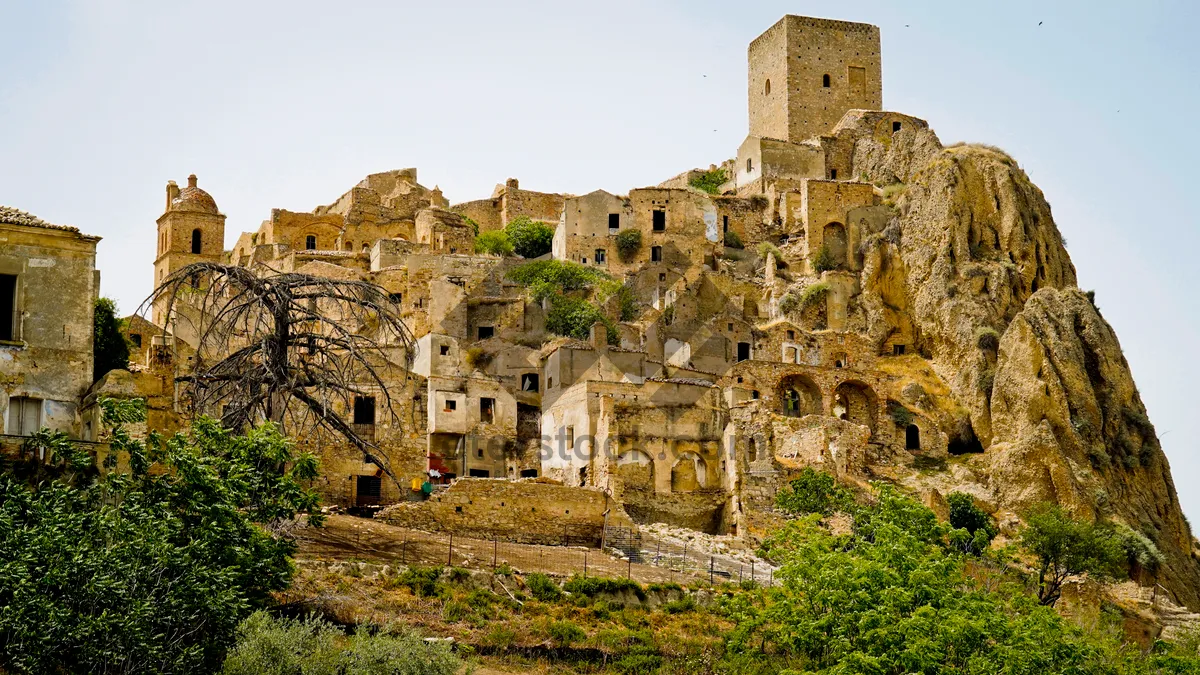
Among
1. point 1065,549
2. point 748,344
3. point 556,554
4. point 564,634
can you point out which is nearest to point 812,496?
point 1065,549

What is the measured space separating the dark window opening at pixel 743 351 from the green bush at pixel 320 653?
36.0 metres

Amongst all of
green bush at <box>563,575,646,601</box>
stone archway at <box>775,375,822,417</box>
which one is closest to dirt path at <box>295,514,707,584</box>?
green bush at <box>563,575,646,601</box>

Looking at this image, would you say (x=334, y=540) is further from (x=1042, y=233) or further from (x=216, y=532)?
(x=1042, y=233)

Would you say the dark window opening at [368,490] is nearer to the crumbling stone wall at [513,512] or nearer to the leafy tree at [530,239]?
the crumbling stone wall at [513,512]

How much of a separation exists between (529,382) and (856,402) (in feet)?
41.2

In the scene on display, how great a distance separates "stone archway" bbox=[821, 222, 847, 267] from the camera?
2908 inches

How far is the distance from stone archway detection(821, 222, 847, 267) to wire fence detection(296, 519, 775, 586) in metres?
30.0

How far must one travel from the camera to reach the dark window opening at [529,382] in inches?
2315

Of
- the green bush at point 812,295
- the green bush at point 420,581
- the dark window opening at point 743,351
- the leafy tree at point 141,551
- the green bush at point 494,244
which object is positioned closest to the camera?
the leafy tree at point 141,551

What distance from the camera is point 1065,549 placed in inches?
2104

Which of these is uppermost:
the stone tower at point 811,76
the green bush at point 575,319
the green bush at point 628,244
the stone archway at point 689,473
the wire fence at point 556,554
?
the stone tower at point 811,76

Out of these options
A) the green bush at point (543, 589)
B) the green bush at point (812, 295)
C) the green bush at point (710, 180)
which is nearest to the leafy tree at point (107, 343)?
the green bush at point (543, 589)

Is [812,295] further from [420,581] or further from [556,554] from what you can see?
[420,581]

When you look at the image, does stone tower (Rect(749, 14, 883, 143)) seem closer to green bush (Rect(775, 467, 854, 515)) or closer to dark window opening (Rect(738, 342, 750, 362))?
dark window opening (Rect(738, 342, 750, 362))
